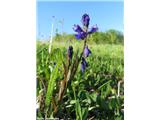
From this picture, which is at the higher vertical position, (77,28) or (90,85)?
(77,28)

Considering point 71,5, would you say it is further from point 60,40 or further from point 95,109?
point 95,109

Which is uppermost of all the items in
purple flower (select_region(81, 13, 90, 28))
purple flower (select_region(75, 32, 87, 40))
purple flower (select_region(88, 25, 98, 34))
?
purple flower (select_region(81, 13, 90, 28))

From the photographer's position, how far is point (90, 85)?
5.08ft

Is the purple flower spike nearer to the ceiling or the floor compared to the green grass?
nearer to the ceiling

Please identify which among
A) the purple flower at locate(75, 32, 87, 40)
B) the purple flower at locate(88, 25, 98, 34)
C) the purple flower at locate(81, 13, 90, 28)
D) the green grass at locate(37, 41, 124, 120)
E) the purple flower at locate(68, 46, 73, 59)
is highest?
the purple flower at locate(81, 13, 90, 28)

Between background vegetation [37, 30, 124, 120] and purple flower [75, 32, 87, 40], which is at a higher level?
purple flower [75, 32, 87, 40]

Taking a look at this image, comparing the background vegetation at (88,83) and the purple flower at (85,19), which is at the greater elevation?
the purple flower at (85,19)

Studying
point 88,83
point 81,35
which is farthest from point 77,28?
point 88,83

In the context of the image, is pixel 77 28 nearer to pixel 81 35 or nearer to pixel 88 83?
pixel 81 35

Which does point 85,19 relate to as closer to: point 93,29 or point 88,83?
point 93,29

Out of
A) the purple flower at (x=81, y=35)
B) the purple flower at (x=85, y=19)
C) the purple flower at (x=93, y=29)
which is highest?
the purple flower at (x=85, y=19)

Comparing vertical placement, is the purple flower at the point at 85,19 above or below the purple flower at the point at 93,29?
above

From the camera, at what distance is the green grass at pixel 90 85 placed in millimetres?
1474

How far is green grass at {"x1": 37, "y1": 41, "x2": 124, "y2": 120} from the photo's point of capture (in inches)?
58.0
